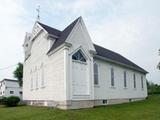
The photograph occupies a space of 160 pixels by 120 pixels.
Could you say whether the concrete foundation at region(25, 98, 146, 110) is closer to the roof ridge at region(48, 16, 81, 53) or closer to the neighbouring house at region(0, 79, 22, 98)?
the roof ridge at region(48, 16, 81, 53)

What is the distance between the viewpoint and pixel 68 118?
11.6m

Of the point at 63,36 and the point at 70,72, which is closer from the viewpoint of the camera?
the point at 70,72

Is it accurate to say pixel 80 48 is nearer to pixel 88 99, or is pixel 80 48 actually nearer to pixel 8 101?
pixel 88 99

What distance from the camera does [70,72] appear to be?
15195 millimetres

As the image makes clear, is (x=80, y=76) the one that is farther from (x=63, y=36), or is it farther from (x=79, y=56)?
(x=63, y=36)

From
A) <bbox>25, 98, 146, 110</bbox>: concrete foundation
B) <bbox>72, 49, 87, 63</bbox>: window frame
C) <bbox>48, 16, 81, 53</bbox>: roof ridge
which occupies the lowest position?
<bbox>25, 98, 146, 110</bbox>: concrete foundation

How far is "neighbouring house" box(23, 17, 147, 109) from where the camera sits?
15.3 metres

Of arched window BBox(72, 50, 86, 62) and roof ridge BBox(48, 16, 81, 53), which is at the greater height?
roof ridge BBox(48, 16, 81, 53)

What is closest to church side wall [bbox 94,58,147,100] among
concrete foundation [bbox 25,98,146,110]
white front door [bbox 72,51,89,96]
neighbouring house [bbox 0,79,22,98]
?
concrete foundation [bbox 25,98,146,110]

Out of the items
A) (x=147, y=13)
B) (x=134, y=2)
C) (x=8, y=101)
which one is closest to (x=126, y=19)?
(x=147, y=13)

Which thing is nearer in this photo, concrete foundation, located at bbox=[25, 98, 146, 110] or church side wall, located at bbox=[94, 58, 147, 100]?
concrete foundation, located at bbox=[25, 98, 146, 110]

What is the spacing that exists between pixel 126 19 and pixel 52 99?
1140 cm

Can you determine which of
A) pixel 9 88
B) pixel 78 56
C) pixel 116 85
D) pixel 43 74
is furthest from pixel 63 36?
pixel 9 88

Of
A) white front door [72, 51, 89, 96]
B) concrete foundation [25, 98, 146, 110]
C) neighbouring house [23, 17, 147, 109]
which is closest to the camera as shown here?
concrete foundation [25, 98, 146, 110]
